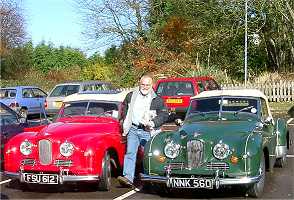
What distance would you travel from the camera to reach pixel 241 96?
32.4ft

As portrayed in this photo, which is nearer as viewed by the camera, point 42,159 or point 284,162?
point 42,159

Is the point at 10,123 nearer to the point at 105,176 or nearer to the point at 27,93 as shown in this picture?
the point at 105,176

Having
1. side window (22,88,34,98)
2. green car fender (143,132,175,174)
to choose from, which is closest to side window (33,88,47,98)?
side window (22,88,34,98)

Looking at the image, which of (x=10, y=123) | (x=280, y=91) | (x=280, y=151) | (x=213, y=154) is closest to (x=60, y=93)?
(x=10, y=123)

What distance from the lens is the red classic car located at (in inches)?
333

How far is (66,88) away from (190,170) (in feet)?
49.6

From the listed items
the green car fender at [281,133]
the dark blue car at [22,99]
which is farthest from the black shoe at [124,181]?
the dark blue car at [22,99]

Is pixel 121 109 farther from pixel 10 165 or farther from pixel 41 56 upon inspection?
pixel 41 56

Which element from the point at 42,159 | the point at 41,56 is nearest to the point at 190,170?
the point at 42,159

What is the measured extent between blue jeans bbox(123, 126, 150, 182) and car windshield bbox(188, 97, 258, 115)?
1.26 metres

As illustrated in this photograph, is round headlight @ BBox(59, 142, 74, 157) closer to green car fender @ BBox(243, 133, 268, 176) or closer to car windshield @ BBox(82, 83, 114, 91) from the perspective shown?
green car fender @ BBox(243, 133, 268, 176)

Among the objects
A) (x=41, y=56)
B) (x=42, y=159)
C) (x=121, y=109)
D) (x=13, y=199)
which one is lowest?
(x=13, y=199)

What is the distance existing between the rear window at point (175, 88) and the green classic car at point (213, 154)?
9.88 m

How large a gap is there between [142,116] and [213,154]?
1545 millimetres
